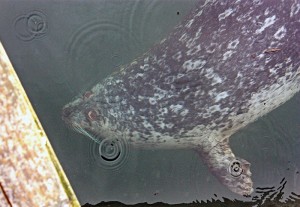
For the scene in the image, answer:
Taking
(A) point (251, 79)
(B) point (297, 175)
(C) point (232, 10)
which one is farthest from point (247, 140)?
(C) point (232, 10)

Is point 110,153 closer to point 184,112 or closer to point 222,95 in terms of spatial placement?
point 184,112

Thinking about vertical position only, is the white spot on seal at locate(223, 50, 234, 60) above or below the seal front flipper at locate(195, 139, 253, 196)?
above

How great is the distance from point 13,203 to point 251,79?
93.2 inches

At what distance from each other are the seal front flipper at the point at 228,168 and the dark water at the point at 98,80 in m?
0.21

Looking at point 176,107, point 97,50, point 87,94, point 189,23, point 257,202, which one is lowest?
point 257,202

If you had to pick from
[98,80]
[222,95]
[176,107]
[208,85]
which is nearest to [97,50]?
[98,80]

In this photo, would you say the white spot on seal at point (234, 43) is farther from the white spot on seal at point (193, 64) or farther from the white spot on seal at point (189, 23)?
the white spot on seal at point (189, 23)

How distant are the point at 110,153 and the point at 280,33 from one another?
84.5 inches

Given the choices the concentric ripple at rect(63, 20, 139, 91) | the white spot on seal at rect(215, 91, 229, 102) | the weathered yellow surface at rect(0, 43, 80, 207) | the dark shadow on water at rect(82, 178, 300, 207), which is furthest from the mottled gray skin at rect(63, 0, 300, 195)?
the weathered yellow surface at rect(0, 43, 80, 207)

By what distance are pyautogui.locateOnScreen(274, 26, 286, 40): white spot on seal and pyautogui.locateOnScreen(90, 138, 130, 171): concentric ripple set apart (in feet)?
6.07

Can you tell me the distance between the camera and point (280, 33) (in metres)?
4.25

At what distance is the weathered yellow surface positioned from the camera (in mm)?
3188

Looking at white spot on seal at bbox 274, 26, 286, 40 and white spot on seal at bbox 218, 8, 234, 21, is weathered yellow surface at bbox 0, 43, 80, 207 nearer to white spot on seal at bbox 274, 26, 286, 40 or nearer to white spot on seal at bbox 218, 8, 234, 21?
white spot on seal at bbox 218, 8, 234, 21

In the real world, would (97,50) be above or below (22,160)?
above
